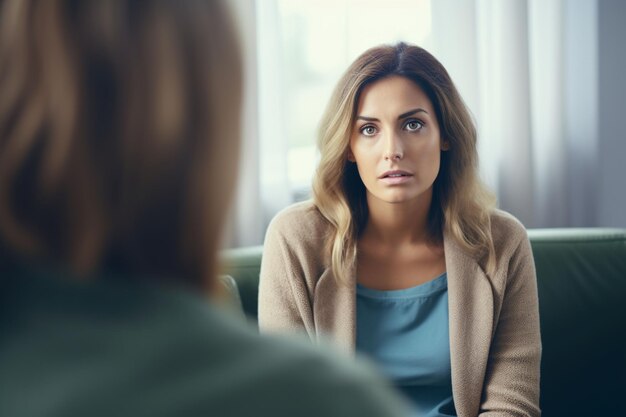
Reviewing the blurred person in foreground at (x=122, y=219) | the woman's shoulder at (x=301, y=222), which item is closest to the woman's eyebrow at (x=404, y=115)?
the woman's shoulder at (x=301, y=222)

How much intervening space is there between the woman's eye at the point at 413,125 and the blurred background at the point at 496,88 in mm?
554

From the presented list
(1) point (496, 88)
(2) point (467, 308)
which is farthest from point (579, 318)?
(1) point (496, 88)

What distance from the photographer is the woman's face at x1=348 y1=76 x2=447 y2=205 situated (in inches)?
60.6

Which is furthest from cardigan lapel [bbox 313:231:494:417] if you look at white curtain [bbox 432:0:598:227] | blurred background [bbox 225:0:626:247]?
white curtain [bbox 432:0:598:227]

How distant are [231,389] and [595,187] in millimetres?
2217

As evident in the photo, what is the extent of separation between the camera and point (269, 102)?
209 cm

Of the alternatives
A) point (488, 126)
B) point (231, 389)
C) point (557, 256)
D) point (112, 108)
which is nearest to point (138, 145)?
point (112, 108)

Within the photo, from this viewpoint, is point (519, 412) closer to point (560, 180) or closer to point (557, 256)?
point (557, 256)

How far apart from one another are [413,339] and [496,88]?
40.9 inches

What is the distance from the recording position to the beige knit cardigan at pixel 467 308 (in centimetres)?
149

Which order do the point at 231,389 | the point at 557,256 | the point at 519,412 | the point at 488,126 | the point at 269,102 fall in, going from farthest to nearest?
the point at 488,126 < the point at 269,102 < the point at 557,256 < the point at 519,412 < the point at 231,389

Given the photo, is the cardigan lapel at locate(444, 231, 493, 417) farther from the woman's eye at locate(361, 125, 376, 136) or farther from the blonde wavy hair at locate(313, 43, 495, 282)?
the woman's eye at locate(361, 125, 376, 136)

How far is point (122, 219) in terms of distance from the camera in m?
0.40

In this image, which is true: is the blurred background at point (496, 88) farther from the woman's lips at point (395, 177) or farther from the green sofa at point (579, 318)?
the woman's lips at point (395, 177)
